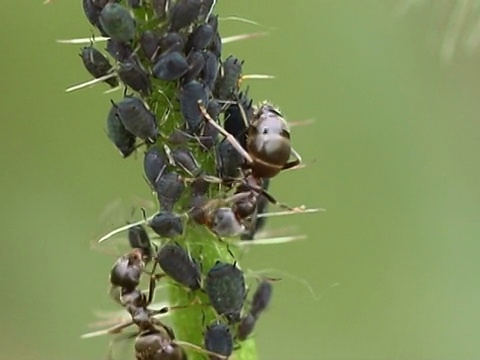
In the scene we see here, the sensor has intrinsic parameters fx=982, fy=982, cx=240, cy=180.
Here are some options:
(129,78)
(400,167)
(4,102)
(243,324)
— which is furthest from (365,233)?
(129,78)

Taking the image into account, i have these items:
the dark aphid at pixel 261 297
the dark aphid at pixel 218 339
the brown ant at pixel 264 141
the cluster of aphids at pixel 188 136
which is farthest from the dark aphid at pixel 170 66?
the dark aphid at pixel 261 297

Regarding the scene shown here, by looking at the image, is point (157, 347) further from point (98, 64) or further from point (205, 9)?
point (205, 9)

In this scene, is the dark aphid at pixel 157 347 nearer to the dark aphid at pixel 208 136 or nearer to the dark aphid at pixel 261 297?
the dark aphid at pixel 261 297

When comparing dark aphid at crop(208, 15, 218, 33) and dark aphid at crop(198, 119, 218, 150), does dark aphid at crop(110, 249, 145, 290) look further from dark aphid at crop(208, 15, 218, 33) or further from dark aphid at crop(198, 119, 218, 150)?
dark aphid at crop(208, 15, 218, 33)

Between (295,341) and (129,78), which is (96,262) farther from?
(129,78)

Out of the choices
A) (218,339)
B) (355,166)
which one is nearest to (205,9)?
(218,339)

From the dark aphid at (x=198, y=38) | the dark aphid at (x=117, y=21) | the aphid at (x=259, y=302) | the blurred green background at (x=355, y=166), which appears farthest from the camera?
the blurred green background at (x=355, y=166)

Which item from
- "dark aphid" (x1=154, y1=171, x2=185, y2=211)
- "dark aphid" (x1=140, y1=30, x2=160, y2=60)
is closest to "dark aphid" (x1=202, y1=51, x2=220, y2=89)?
"dark aphid" (x1=140, y1=30, x2=160, y2=60)
